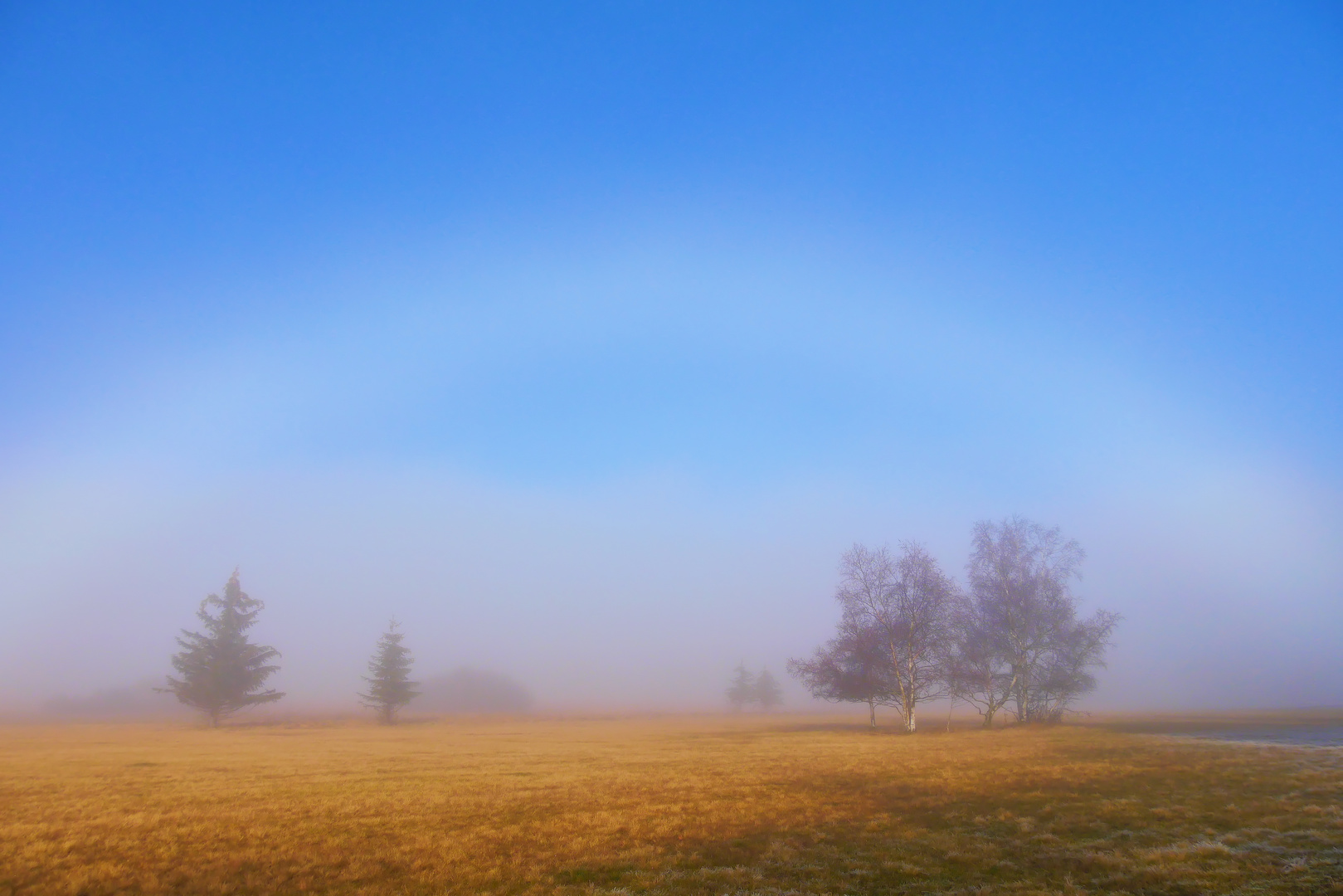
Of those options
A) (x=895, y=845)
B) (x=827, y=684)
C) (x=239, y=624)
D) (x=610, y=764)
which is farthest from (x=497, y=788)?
(x=239, y=624)

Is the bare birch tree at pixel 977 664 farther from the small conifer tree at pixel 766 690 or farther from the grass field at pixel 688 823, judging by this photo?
the small conifer tree at pixel 766 690

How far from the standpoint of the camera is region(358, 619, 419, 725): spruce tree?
58.1 metres

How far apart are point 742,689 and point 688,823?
91346 mm

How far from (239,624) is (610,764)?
4734 cm

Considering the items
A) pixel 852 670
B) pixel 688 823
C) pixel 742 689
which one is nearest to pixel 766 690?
pixel 742 689

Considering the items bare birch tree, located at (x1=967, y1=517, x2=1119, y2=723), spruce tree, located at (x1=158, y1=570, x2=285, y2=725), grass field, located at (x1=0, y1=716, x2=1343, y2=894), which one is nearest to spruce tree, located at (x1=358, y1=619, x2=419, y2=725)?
spruce tree, located at (x1=158, y1=570, x2=285, y2=725)

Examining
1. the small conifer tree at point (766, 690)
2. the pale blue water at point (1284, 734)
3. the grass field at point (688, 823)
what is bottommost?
the small conifer tree at point (766, 690)

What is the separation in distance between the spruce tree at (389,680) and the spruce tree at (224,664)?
25.7 ft

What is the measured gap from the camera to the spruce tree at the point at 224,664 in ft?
171

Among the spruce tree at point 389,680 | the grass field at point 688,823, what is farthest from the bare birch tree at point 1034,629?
the spruce tree at point 389,680

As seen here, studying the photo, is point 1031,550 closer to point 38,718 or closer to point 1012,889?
point 1012,889

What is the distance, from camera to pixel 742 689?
9950 cm

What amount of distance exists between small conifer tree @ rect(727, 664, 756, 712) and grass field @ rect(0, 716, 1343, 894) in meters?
76.4

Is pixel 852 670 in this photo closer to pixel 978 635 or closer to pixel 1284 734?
pixel 978 635
